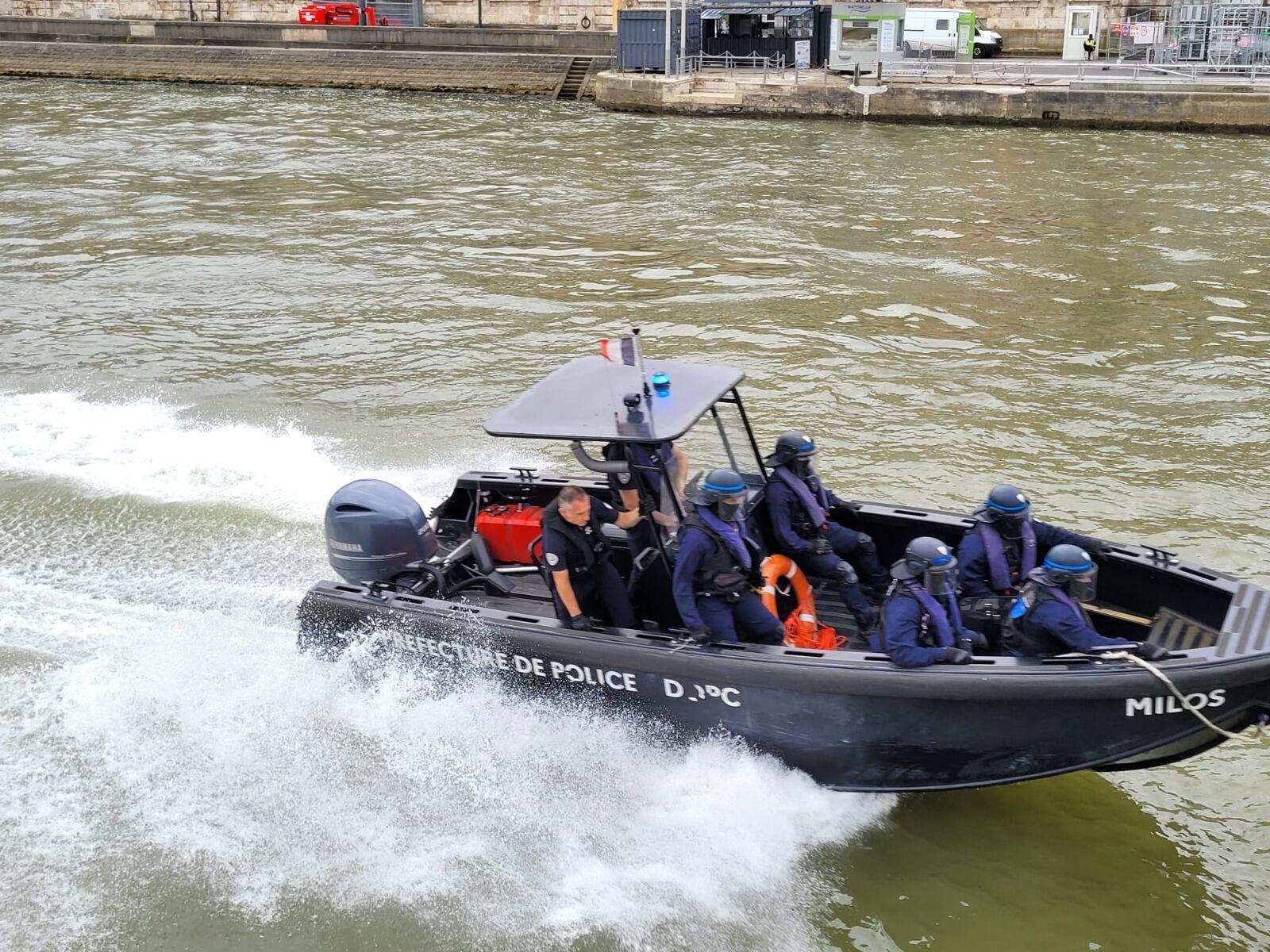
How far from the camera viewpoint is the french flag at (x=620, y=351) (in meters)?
6.62

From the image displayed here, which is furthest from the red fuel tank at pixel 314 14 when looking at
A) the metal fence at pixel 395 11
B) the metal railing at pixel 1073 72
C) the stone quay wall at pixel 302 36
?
the metal railing at pixel 1073 72

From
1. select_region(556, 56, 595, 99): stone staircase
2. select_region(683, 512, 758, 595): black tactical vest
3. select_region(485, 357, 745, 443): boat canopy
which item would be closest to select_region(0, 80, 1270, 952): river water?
select_region(683, 512, 758, 595): black tactical vest

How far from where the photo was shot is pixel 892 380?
12.4 meters

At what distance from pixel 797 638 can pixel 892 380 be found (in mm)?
6257

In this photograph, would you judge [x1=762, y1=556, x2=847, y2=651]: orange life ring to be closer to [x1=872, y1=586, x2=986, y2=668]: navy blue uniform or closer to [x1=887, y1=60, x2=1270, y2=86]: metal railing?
[x1=872, y1=586, x2=986, y2=668]: navy blue uniform

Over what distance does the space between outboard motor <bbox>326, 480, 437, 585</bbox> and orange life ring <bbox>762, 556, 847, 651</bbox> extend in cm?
195

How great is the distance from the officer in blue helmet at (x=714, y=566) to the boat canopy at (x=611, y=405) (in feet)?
1.20

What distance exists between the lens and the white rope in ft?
17.9

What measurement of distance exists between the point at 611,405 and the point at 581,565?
84cm

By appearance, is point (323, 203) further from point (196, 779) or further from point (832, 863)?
point (832, 863)

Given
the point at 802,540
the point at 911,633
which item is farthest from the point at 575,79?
the point at 911,633

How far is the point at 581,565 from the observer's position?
6395mm

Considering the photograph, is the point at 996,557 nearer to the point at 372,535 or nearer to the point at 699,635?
the point at 699,635

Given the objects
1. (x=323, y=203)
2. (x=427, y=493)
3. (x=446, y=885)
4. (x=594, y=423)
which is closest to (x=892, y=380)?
(x=427, y=493)
